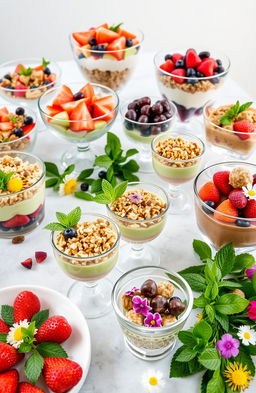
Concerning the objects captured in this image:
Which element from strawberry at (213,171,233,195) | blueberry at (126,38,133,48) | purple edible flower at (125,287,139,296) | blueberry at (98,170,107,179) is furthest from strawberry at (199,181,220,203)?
blueberry at (126,38,133,48)

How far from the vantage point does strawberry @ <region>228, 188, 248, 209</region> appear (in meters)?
1.31

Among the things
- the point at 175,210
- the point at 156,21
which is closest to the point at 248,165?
the point at 175,210

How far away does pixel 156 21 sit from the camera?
12.0 ft

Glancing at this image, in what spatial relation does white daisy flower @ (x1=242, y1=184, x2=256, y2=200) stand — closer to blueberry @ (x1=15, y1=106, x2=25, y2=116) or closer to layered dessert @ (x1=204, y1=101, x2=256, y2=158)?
layered dessert @ (x1=204, y1=101, x2=256, y2=158)

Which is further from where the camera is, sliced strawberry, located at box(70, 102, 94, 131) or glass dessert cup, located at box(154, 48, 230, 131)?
glass dessert cup, located at box(154, 48, 230, 131)

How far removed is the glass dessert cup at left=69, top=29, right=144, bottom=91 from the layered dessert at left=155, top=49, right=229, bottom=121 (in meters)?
0.16

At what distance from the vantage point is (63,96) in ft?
5.93

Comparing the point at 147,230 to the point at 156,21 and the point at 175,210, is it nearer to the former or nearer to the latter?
the point at 175,210

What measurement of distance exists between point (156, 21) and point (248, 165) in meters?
2.52

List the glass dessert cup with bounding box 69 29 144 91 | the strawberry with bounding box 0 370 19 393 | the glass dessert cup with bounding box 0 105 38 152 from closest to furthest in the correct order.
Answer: the strawberry with bounding box 0 370 19 393 → the glass dessert cup with bounding box 0 105 38 152 → the glass dessert cup with bounding box 69 29 144 91

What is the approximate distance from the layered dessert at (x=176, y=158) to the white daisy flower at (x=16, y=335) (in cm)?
71

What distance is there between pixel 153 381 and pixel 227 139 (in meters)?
0.96

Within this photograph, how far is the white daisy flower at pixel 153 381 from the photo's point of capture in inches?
43.7

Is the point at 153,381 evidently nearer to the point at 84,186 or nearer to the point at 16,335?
the point at 16,335
